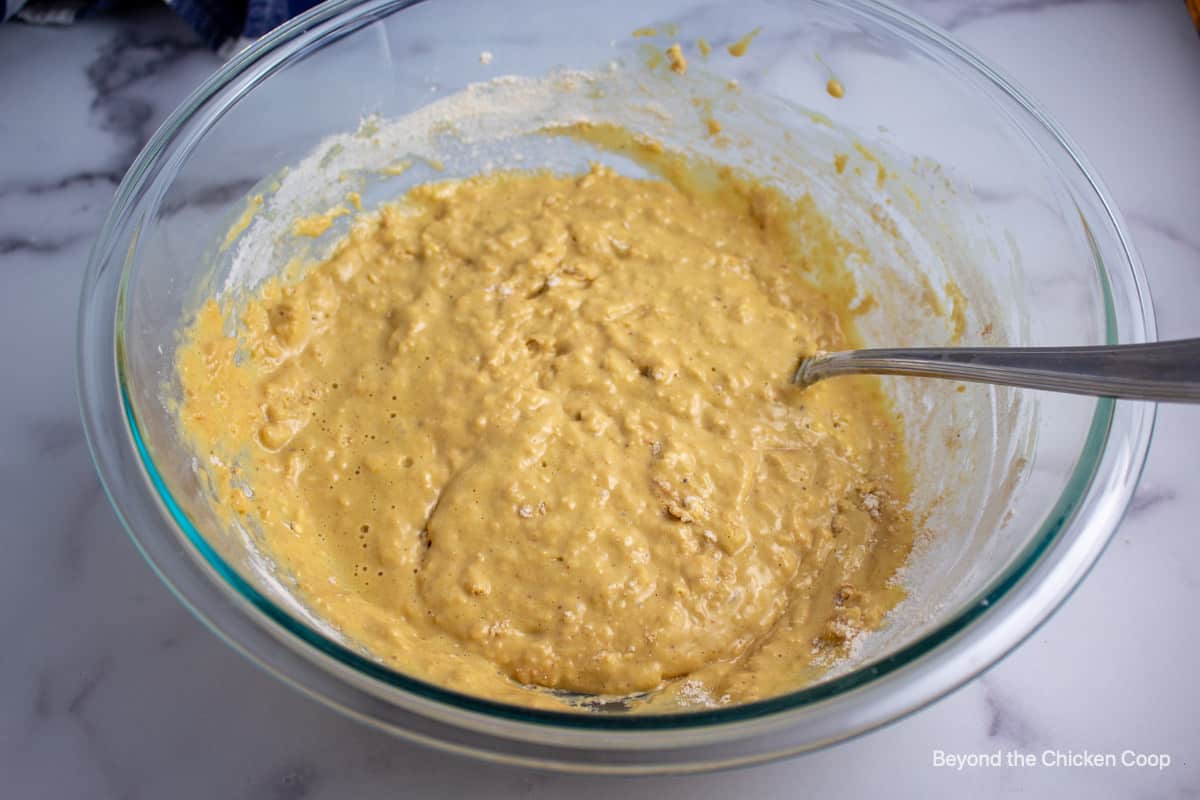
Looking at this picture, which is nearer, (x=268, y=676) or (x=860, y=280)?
(x=268, y=676)

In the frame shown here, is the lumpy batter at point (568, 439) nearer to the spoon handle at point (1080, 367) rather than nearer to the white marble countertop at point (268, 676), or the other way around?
the white marble countertop at point (268, 676)

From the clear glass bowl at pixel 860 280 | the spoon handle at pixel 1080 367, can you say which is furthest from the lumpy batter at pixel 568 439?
the spoon handle at pixel 1080 367

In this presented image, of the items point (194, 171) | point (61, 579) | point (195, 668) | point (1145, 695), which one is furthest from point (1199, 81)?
point (61, 579)

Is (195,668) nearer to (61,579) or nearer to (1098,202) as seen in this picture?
(61,579)

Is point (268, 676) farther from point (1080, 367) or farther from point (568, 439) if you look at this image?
point (1080, 367)

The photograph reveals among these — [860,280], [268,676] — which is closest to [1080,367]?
[860,280]

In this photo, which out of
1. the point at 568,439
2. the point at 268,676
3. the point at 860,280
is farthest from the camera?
Result: the point at 860,280

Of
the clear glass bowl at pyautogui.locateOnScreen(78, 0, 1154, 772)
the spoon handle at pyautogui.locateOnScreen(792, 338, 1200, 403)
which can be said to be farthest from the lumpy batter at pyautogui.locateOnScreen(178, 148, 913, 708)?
the spoon handle at pyautogui.locateOnScreen(792, 338, 1200, 403)
